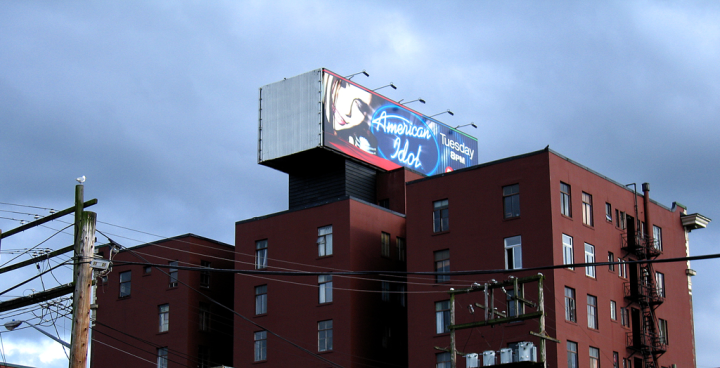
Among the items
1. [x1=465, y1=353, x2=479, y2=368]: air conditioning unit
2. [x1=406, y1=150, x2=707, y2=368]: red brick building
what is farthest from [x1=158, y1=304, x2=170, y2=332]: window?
[x1=465, y1=353, x2=479, y2=368]: air conditioning unit

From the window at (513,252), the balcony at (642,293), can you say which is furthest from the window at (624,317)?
the window at (513,252)

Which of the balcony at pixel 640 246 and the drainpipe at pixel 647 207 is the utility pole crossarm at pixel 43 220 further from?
the drainpipe at pixel 647 207

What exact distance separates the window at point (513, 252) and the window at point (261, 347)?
58.0 feet

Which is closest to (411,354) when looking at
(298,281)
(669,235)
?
(298,281)

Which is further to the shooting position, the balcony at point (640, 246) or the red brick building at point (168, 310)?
the red brick building at point (168, 310)

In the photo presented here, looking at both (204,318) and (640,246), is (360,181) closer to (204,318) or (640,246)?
(204,318)

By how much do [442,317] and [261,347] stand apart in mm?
13213

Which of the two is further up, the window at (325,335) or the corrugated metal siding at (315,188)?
the corrugated metal siding at (315,188)

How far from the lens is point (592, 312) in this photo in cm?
5859

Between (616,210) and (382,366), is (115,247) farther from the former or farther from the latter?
(616,210)

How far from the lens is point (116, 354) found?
244 ft

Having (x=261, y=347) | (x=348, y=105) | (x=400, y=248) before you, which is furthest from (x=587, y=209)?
(x=261, y=347)

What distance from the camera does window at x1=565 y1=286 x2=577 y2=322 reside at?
56.3 metres

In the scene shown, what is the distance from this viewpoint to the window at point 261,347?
65562 mm
